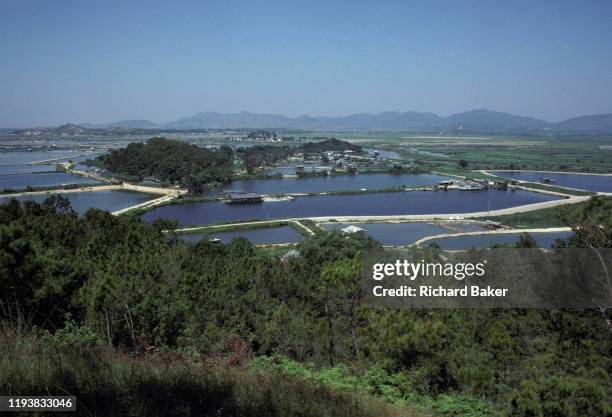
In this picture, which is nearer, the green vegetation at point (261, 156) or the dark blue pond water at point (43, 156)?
the green vegetation at point (261, 156)

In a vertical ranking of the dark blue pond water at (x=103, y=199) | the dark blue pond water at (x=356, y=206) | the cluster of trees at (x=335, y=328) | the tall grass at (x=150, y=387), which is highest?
the tall grass at (x=150, y=387)

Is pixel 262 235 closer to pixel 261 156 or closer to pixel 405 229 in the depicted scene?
pixel 405 229

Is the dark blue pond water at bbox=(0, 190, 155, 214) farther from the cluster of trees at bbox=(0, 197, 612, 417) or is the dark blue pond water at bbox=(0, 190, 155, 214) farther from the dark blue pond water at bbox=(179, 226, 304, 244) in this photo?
the cluster of trees at bbox=(0, 197, 612, 417)

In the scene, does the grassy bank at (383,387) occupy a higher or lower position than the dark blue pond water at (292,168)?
higher

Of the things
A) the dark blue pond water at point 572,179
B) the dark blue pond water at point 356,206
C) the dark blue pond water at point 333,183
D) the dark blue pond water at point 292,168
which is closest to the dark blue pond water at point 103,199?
the dark blue pond water at point 356,206

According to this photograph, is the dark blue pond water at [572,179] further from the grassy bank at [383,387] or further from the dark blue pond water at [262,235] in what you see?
the grassy bank at [383,387]

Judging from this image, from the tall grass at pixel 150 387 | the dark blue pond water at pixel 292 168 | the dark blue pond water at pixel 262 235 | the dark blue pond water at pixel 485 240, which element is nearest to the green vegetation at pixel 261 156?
the dark blue pond water at pixel 292 168

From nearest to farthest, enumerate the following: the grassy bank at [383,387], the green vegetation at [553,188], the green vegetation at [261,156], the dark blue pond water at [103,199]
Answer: the grassy bank at [383,387] → the dark blue pond water at [103,199] → the green vegetation at [553,188] → the green vegetation at [261,156]

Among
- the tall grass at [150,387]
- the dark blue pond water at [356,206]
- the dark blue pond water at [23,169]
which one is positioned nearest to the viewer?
the tall grass at [150,387]
